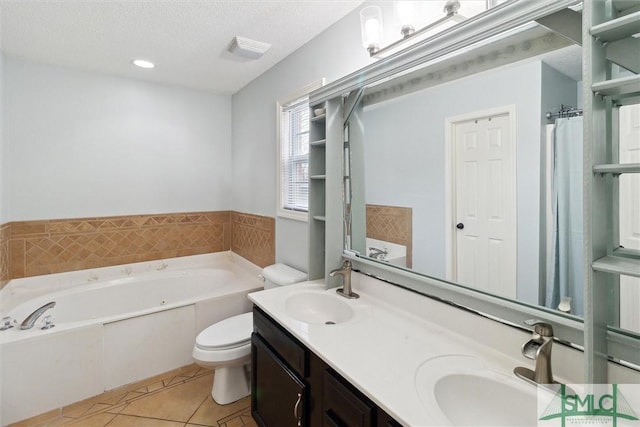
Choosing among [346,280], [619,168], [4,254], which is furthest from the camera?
[4,254]

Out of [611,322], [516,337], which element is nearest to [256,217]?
[516,337]

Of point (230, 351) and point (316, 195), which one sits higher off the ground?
point (316, 195)

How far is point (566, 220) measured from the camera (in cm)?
96

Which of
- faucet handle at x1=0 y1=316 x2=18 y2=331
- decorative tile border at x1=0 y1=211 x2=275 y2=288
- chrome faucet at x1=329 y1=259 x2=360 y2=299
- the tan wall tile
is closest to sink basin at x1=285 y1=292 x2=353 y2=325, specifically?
chrome faucet at x1=329 y1=259 x2=360 y2=299

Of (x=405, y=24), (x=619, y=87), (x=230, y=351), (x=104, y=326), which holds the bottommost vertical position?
(x=230, y=351)

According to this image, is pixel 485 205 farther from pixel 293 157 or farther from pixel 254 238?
pixel 254 238

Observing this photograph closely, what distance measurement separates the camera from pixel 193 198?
335 cm

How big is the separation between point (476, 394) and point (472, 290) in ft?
1.16

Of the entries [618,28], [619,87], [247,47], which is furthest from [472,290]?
[247,47]

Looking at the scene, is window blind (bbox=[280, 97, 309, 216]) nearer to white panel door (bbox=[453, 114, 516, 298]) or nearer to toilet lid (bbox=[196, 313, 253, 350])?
toilet lid (bbox=[196, 313, 253, 350])

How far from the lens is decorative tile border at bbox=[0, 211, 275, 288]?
2.57 metres

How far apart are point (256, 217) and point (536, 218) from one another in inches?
95.2

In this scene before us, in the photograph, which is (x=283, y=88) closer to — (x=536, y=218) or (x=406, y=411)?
(x=536, y=218)

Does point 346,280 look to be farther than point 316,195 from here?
No
